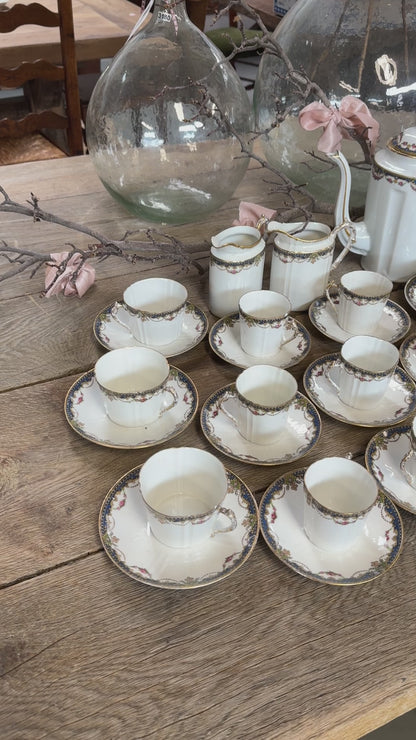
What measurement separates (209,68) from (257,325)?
0.42 meters

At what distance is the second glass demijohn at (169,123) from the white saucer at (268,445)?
40cm

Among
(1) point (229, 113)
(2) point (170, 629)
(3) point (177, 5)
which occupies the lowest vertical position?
(2) point (170, 629)

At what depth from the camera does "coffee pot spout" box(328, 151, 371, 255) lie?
907 millimetres

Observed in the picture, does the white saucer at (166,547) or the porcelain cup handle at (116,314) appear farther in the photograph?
the porcelain cup handle at (116,314)

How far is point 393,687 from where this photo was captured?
50 cm

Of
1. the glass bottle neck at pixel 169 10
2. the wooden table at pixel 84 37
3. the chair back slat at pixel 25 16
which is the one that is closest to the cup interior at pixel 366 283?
the glass bottle neck at pixel 169 10

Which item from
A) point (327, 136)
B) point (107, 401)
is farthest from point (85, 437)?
point (327, 136)

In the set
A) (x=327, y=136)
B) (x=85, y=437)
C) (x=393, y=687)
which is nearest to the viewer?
(x=393, y=687)

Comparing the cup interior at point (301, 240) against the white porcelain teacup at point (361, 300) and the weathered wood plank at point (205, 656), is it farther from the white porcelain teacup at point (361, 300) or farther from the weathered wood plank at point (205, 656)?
the weathered wood plank at point (205, 656)

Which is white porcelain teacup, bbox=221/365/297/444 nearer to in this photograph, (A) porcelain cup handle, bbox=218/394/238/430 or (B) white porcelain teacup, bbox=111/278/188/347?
(A) porcelain cup handle, bbox=218/394/238/430

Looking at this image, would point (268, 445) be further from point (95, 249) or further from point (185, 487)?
point (95, 249)

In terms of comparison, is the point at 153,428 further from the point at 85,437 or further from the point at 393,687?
the point at 393,687

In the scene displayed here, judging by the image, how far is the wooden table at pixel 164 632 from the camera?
1.60ft

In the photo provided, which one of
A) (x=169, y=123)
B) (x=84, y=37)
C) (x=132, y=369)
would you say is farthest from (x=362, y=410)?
(x=84, y=37)
